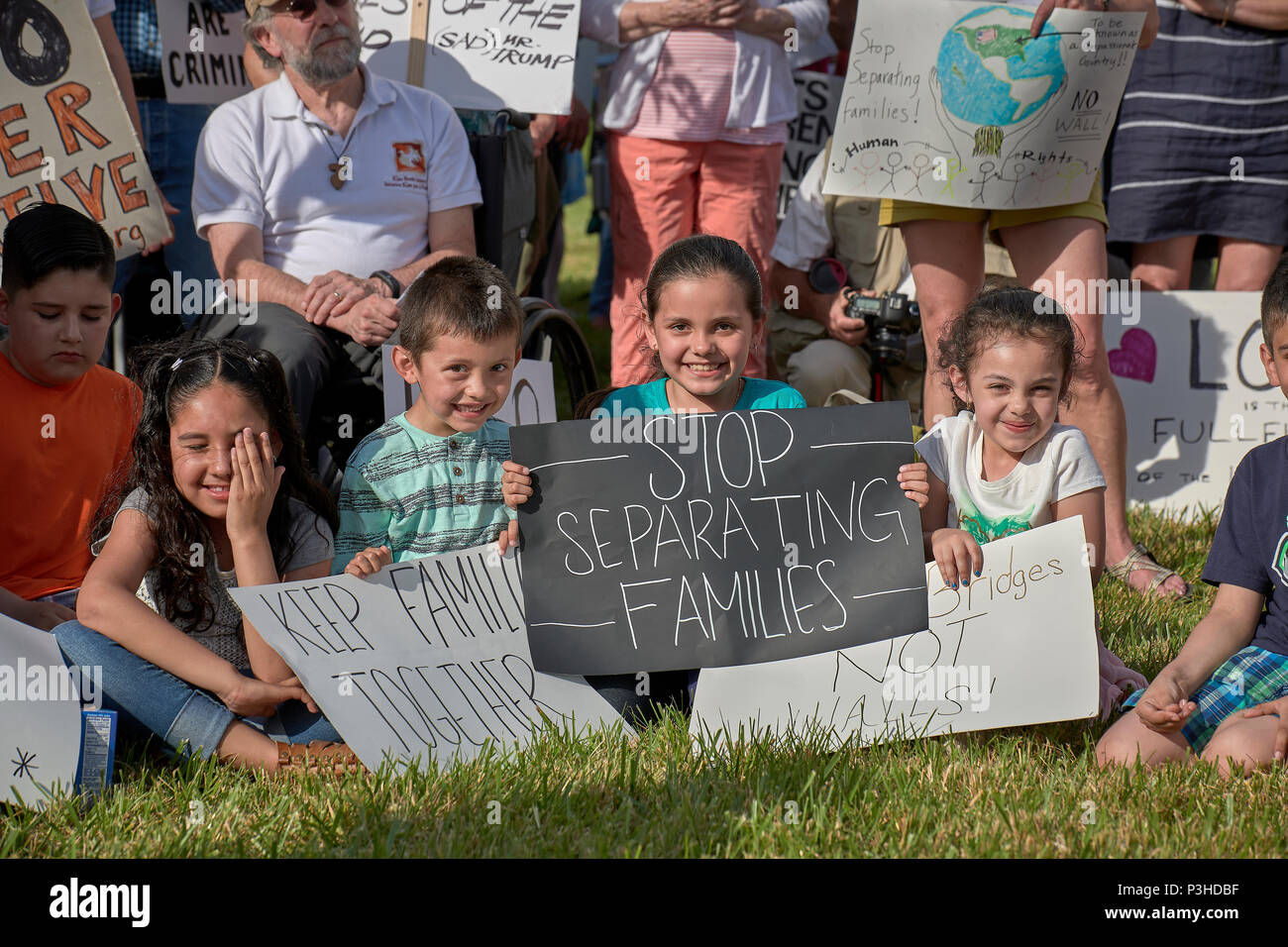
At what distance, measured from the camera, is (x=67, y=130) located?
4078 millimetres

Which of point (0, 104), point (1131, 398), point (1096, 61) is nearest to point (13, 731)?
point (0, 104)

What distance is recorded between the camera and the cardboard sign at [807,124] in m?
6.58

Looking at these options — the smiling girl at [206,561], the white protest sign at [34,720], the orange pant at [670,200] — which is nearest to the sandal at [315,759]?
the smiling girl at [206,561]

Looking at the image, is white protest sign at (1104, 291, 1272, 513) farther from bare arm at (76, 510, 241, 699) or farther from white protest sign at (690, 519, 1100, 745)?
bare arm at (76, 510, 241, 699)

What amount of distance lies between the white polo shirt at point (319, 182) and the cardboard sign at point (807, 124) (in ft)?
7.94

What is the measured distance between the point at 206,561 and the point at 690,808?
4.22 feet

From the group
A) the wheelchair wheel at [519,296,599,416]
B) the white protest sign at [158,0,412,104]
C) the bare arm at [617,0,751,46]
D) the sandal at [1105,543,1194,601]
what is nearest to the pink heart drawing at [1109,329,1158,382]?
the sandal at [1105,543,1194,601]

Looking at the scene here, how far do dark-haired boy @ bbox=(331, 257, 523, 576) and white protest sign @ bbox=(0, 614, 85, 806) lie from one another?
742 millimetres

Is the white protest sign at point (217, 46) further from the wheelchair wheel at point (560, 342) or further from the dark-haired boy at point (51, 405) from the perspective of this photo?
the dark-haired boy at point (51, 405)

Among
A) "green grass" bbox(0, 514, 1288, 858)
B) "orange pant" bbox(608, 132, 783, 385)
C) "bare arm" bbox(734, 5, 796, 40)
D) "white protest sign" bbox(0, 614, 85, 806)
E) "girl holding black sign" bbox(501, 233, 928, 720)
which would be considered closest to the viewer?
"green grass" bbox(0, 514, 1288, 858)

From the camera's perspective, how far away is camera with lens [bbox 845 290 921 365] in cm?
528

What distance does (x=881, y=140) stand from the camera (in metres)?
4.26

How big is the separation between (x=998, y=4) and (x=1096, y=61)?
35 centimetres

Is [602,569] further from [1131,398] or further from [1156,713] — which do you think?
[1131,398]
